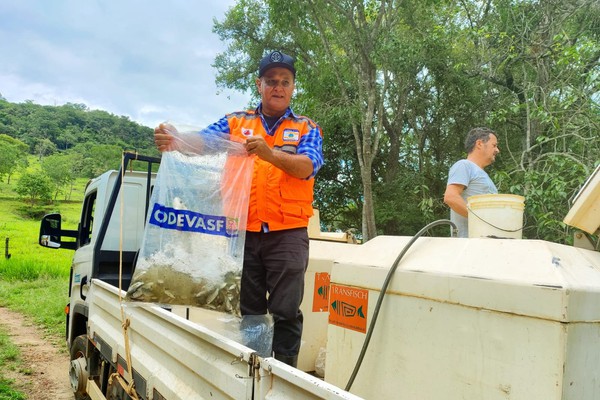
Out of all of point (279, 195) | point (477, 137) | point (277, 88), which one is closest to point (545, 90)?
point (477, 137)

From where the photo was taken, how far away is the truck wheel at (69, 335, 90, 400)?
129 inches

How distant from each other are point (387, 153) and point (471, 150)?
10.9 metres

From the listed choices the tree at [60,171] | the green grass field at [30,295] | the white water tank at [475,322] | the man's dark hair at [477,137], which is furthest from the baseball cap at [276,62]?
the tree at [60,171]

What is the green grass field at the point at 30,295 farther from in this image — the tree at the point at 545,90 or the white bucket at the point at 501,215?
the tree at the point at 545,90

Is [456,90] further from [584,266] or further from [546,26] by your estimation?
[584,266]

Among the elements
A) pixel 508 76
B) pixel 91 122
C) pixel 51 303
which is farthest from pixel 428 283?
pixel 91 122

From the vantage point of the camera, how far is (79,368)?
3307 millimetres

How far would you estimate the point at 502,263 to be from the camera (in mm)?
1374

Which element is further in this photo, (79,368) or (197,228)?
(79,368)

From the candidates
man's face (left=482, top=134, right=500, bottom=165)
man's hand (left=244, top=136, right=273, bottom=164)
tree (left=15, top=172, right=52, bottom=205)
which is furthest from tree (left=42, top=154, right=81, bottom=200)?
man's hand (left=244, top=136, right=273, bottom=164)

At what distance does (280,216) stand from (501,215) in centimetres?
91

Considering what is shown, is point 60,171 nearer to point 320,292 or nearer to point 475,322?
point 320,292

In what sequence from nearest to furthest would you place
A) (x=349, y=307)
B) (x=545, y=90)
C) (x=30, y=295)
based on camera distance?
(x=349, y=307), (x=545, y=90), (x=30, y=295)

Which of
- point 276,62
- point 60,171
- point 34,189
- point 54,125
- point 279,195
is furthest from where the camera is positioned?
point 54,125
